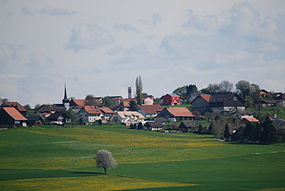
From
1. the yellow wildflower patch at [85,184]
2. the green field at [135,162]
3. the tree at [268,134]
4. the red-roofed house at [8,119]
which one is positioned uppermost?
the red-roofed house at [8,119]

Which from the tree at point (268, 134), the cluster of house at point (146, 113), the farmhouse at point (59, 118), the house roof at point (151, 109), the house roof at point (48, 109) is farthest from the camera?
the house roof at point (48, 109)

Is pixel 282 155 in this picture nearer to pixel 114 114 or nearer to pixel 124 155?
pixel 124 155

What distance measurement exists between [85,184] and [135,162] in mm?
21527

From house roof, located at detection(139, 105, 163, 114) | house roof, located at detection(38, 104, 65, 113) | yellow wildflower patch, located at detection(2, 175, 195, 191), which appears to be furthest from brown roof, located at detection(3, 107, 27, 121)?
yellow wildflower patch, located at detection(2, 175, 195, 191)

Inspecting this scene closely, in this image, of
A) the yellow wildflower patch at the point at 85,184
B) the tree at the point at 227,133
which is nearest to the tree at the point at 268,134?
the tree at the point at 227,133

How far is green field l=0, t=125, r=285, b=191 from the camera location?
55250 mm

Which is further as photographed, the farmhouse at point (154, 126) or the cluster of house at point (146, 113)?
the cluster of house at point (146, 113)

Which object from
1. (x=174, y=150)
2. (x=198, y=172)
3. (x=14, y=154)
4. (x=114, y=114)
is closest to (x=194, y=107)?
(x=114, y=114)

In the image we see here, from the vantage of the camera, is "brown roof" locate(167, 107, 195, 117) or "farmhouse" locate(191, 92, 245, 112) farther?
"farmhouse" locate(191, 92, 245, 112)

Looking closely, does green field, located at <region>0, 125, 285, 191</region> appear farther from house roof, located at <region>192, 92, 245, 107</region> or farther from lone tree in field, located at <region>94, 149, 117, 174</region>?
Answer: house roof, located at <region>192, 92, 245, 107</region>

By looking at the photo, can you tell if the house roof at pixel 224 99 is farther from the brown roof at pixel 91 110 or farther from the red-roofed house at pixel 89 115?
the red-roofed house at pixel 89 115

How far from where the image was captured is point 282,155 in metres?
80.4

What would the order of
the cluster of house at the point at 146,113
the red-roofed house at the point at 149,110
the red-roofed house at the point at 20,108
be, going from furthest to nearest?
the red-roofed house at the point at 149,110 → the red-roofed house at the point at 20,108 → the cluster of house at the point at 146,113

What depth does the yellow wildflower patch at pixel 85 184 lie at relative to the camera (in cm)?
5275
